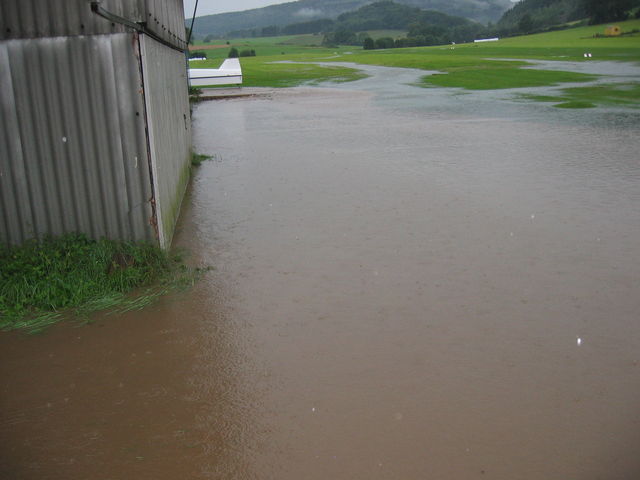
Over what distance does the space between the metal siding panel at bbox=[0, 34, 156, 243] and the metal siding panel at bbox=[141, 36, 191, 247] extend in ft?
0.58

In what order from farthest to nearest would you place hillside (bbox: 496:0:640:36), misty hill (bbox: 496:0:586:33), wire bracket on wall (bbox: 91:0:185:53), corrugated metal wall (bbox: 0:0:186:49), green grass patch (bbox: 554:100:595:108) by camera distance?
misty hill (bbox: 496:0:586:33) < hillside (bbox: 496:0:640:36) < green grass patch (bbox: 554:100:595:108) < corrugated metal wall (bbox: 0:0:186:49) < wire bracket on wall (bbox: 91:0:185:53)

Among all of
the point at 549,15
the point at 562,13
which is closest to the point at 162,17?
the point at 549,15

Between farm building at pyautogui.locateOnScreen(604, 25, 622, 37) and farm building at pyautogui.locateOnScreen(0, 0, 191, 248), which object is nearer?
farm building at pyautogui.locateOnScreen(0, 0, 191, 248)

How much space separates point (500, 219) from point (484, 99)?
19.8m

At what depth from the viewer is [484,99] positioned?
27.5 meters

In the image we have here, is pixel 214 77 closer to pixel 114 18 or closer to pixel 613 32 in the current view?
pixel 114 18

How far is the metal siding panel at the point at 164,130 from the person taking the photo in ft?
23.6

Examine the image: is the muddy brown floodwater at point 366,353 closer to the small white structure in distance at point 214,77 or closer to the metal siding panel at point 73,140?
the metal siding panel at point 73,140

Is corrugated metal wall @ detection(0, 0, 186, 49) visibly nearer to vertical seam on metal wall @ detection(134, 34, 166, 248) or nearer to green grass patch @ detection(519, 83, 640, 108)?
vertical seam on metal wall @ detection(134, 34, 166, 248)

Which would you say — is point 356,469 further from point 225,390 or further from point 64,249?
point 64,249

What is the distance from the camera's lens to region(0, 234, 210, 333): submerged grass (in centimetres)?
635

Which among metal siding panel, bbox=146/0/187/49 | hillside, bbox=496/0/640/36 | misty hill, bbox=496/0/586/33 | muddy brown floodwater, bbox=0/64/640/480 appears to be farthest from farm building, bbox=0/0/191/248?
misty hill, bbox=496/0/586/33

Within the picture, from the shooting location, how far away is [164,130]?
8.41 m

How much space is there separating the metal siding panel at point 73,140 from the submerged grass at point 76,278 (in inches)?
8.7
